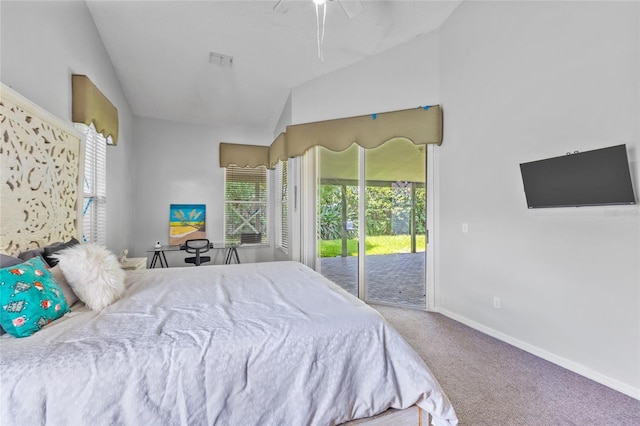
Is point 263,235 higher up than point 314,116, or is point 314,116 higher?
point 314,116

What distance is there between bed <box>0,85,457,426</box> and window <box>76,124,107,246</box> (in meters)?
1.10

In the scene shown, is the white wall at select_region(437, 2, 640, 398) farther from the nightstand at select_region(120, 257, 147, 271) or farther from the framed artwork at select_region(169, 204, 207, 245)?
the framed artwork at select_region(169, 204, 207, 245)

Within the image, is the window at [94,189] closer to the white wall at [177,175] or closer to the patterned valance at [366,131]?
the white wall at [177,175]

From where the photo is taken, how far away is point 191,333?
1.16m

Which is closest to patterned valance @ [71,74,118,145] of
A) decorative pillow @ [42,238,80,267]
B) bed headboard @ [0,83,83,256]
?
bed headboard @ [0,83,83,256]

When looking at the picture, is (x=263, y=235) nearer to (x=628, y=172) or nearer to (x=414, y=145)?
(x=414, y=145)

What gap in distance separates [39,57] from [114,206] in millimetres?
1975

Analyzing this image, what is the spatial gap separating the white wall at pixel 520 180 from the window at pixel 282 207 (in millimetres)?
2379

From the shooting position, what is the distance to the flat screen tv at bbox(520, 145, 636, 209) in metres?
1.79

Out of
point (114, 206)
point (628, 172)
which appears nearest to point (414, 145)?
point (628, 172)

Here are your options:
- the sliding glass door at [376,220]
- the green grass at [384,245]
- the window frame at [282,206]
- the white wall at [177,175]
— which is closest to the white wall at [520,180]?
the sliding glass door at [376,220]

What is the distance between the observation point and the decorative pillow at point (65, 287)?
1.47 m

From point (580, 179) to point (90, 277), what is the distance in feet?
10.5

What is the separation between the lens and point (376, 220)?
3.65m
